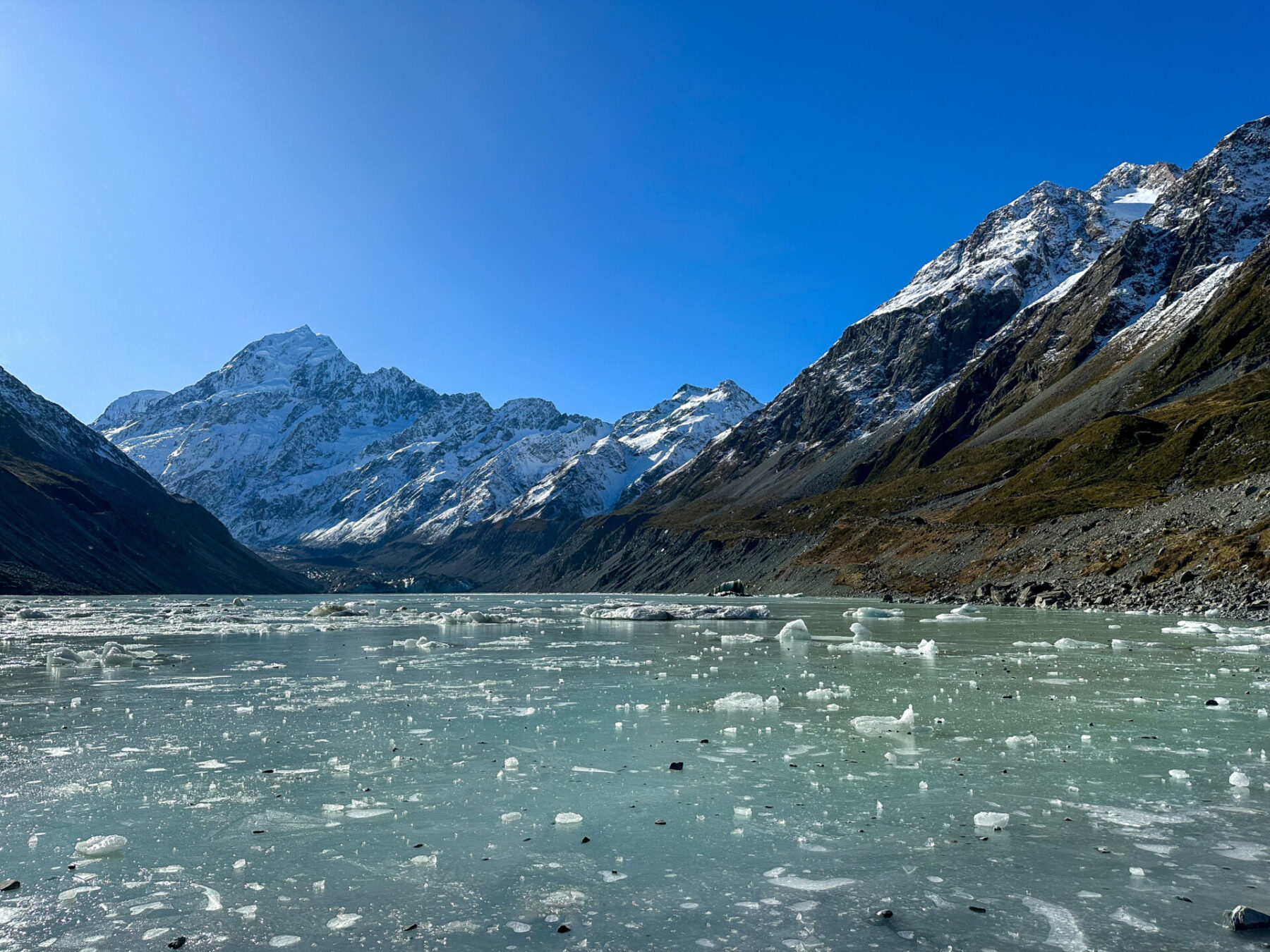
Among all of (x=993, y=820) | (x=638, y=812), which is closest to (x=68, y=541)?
(x=638, y=812)

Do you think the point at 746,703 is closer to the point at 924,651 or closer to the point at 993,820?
the point at 993,820

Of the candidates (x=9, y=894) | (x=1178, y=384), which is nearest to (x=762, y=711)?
(x=9, y=894)

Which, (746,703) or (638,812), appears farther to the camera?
(746,703)

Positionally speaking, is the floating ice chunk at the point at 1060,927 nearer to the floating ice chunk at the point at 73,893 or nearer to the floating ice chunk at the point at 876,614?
the floating ice chunk at the point at 73,893

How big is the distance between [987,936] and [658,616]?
58.9 meters

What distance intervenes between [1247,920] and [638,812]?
6.78m

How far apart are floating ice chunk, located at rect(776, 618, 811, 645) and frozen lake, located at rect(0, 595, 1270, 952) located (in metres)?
14.8

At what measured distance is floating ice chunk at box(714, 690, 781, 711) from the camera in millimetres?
18812

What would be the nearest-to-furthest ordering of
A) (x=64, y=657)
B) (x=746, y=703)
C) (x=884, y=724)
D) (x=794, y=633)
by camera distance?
(x=884, y=724) < (x=746, y=703) < (x=64, y=657) < (x=794, y=633)

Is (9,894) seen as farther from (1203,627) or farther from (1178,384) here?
(1178,384)

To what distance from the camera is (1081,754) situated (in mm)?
13555

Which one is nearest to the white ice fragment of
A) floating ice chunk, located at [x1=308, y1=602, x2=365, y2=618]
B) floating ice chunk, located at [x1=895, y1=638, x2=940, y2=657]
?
floating ice chunk, located at [x1=895, y1=638, x2=940, y2=657]

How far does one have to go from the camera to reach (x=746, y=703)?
1919cm

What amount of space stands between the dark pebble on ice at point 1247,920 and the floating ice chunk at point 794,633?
3114 cm
